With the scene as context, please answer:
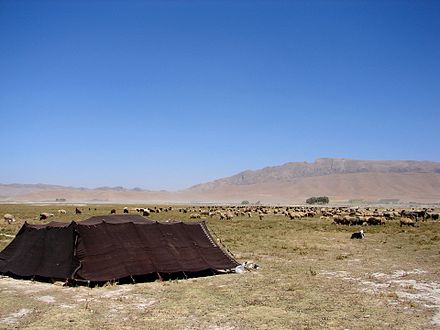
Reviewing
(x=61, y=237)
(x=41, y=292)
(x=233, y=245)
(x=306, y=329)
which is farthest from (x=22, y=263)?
(x=233, y=245)

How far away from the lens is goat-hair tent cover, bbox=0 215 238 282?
1398cm

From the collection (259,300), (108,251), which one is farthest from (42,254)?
(259,300)

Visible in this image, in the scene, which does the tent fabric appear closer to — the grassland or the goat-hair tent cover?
the goat-hair tent cover

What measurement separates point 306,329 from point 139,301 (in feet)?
15.8

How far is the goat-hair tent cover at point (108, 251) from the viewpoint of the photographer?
14.0 m

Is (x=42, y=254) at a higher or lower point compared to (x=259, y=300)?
higher

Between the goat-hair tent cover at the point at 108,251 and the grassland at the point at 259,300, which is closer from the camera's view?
the grassland at the point at 259,300

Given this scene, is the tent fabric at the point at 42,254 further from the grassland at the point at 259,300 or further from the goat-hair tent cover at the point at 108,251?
the grassland at the point at 259,300

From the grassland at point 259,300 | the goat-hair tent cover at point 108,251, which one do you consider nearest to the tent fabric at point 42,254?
the goat-hair tent cover at point 108,251

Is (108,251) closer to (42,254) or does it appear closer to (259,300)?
(42,254)

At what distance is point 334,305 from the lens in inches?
453

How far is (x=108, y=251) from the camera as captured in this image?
14.4 meters

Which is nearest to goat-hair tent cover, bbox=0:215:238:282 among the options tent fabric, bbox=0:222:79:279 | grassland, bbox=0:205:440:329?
tent fabric, bbox=0:222:79:279

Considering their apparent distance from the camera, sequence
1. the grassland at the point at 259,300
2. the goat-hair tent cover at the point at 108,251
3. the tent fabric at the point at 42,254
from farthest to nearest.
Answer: the tent fabric at the point at 42,254 → the goat-hair tent cover at the point at 108,251 → the grassland at the point at 259,300
